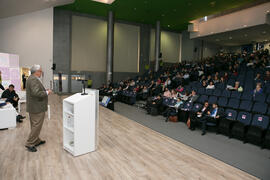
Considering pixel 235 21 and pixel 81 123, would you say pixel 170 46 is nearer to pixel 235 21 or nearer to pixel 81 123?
pixel 235 21

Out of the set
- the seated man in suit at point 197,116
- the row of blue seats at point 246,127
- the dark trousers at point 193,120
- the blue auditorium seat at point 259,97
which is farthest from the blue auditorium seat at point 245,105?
the dark trousers at point 193,120

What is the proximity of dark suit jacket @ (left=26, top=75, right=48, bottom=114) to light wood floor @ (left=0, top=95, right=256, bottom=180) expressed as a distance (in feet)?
2.77

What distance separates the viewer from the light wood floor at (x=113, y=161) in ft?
9.55

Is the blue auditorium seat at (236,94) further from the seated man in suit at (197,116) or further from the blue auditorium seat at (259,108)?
the seated man in suit at (197,116)

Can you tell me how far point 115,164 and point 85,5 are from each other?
12.6 m

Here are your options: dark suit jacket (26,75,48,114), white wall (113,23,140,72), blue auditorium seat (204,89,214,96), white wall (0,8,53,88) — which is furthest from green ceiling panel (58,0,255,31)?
dark suit jacket (26,75,48,114)

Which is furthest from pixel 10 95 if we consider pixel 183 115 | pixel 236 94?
pixel 236 94

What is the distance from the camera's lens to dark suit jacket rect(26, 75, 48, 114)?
3.35 m

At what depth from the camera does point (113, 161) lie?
3373 mm

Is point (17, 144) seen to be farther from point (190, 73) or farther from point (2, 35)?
point (2, 35)

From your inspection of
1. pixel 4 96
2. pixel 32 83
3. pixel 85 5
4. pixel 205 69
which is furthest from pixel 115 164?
pixel 85 5

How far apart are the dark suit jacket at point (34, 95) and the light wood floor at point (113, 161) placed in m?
0.85

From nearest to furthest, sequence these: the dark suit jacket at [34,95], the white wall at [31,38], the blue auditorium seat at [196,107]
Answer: the dark suit jacket at [34,95], the blue auditorium seat at [196,107], the white wall at [31,38]

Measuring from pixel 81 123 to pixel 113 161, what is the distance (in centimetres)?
89
